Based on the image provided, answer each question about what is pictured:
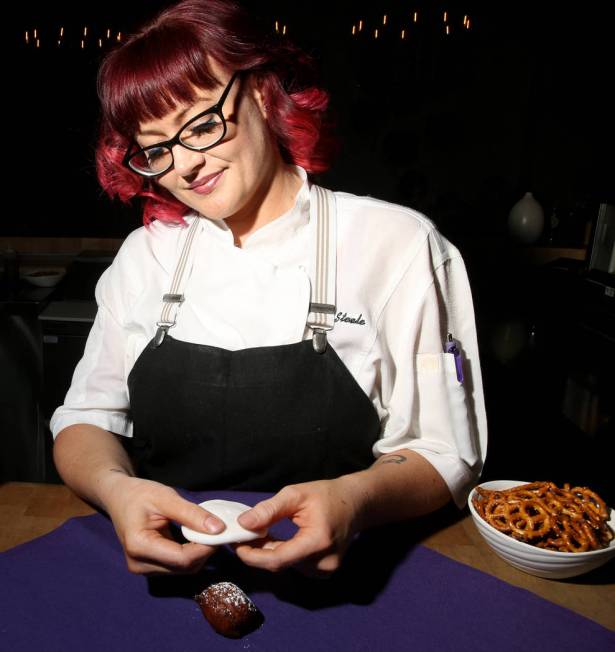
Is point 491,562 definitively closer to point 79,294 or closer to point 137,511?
point 137,511

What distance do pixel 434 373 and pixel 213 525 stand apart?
515 millimetres

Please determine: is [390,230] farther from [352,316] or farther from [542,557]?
[542,557]

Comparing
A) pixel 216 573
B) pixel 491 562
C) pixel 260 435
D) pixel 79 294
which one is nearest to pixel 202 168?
pixel 260 435

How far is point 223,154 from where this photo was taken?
110cm

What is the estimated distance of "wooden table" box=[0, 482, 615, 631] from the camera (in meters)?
0.91

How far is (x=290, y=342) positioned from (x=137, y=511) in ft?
1.38

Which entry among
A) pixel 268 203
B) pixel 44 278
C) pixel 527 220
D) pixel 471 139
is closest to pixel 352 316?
pixel 268 203

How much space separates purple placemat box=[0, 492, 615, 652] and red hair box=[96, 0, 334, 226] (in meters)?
0.75

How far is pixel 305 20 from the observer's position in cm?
339

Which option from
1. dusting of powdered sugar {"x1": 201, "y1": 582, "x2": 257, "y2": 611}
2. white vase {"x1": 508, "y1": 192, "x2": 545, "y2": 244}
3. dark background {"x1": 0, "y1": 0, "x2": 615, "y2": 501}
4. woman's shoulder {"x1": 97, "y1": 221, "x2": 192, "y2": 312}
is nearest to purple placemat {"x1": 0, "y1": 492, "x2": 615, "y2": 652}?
dusting of powdered sugar {"x1": 201, "y1": 582, "x2": 257, "y2": 611}

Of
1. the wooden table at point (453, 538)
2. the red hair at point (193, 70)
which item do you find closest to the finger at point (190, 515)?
the wooden table at point (453, 538)

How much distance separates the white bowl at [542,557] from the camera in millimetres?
892

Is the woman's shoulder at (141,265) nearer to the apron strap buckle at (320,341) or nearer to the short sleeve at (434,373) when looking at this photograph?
the apron strap buckle at (320,341)

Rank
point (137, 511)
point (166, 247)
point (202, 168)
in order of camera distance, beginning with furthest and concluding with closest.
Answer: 1. point (166, 247)
2. point (202, 168)
3. point (137, 511)
